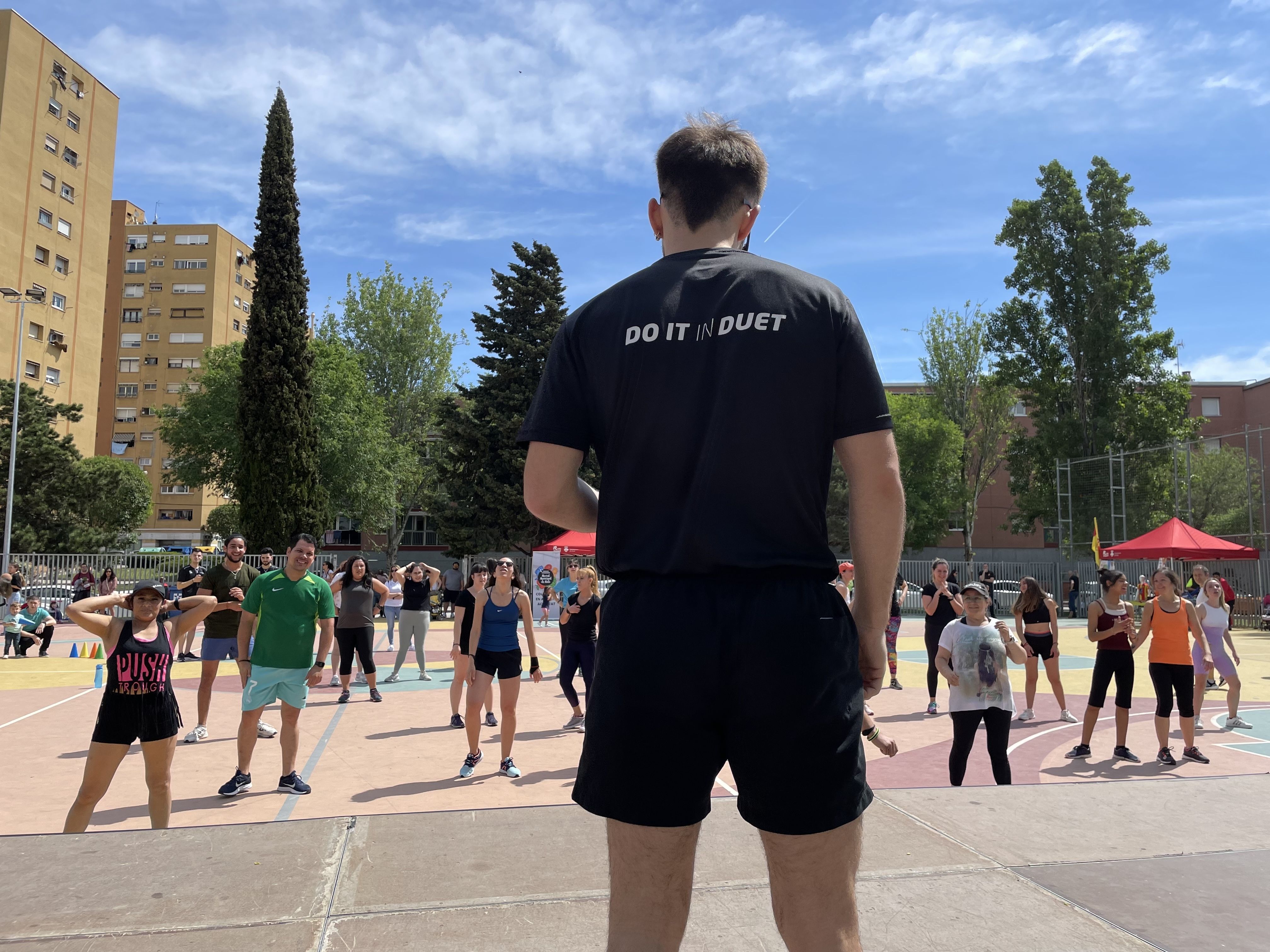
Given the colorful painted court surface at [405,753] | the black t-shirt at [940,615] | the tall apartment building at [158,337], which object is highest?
the tall apartment building at [158,337]

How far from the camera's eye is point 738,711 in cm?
166

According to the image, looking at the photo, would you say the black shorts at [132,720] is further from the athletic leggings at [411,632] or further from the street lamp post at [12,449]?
the street lamp post at [12,449]

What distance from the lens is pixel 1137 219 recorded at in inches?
1556

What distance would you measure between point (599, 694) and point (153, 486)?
7944 cm

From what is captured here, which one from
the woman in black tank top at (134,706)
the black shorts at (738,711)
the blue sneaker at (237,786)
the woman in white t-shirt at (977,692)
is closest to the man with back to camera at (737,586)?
the black shorts at (738,711)

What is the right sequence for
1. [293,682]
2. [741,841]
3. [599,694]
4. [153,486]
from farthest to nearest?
[153,486]
[293,682]
[741,841]
[599,694]

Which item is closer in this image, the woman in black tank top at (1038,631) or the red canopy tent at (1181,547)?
the woman in black tank top at (1038,631)

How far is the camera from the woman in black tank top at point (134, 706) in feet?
17.3

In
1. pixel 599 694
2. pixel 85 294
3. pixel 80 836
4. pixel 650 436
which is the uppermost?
pixel 85 294

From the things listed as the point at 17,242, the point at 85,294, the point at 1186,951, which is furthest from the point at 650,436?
the point at 85,294

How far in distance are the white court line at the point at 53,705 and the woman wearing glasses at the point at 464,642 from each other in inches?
205

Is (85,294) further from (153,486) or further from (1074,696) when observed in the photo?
(1074,696)

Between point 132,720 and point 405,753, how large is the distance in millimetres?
3753

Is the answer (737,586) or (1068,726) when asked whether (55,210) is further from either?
(737,586)
